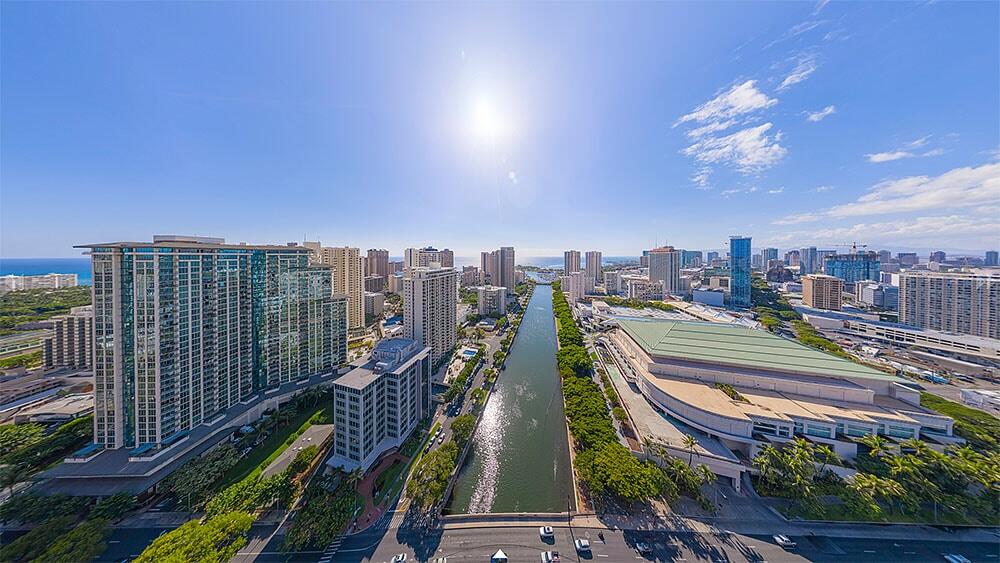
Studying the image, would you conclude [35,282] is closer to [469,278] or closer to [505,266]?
[469,278]

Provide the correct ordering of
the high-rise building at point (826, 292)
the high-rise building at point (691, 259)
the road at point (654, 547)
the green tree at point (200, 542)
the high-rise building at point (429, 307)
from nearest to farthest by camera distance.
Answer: the green tree at point (200, 542) → the road at point (654, 547) → the high-rise building at point (429, 307) → the high-rise building at point (826, 292) → the high-rise building at point (691, 259)

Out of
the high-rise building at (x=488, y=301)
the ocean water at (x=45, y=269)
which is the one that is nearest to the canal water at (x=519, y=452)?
the high-rise building at (x=488, y=301)

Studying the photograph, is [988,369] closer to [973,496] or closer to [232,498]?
[973,496]

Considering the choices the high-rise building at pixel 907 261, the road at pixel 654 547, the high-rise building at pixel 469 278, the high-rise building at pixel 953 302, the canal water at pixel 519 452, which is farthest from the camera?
the high-rise building at pixel 907 261

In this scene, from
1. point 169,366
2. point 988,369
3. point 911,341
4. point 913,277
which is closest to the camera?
point 169,366

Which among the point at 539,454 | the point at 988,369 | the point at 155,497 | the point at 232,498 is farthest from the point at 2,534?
the point at 988,369

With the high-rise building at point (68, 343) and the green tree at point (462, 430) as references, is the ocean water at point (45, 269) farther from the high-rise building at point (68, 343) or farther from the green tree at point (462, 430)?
the green tree at point (462, 430)

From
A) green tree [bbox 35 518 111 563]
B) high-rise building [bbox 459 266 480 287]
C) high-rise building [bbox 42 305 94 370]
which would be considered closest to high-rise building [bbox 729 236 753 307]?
high-rise building [bbox 459 266 480 287]
